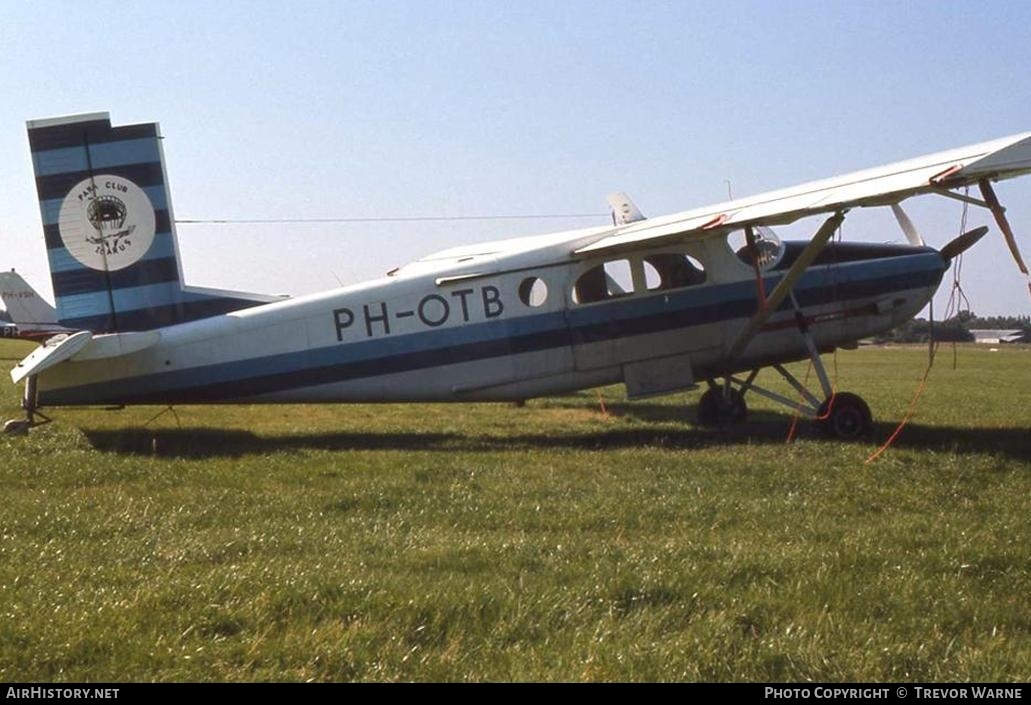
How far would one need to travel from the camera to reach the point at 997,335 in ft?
326

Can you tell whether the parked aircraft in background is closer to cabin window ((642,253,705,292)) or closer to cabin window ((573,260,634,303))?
cabin window ((573,260,634,303))

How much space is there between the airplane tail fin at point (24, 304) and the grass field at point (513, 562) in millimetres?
2596

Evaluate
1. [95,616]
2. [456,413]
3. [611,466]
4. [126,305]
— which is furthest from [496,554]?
[456,413]

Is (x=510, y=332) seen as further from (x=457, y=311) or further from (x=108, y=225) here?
(x=108, y=225)

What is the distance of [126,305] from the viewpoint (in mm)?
12031

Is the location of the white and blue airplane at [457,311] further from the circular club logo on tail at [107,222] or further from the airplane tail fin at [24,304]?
the airplane tail fin at [24,304]

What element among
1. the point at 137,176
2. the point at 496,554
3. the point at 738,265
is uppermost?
the point at 137,176

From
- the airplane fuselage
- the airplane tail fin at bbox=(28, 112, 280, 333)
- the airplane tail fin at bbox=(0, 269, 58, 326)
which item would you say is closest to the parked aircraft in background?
the airplane tail fin at bbox=(0, 269, 58, 326)

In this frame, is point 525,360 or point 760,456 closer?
point 760,456

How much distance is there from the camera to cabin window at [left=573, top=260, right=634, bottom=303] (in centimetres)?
1256

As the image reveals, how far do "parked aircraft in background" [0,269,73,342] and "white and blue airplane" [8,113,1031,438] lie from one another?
82 centimetres

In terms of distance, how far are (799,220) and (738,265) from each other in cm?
147

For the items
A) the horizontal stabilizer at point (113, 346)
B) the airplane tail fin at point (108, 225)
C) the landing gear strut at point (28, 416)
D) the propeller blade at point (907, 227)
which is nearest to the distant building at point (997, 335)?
the propeller blade at point (907, 227)

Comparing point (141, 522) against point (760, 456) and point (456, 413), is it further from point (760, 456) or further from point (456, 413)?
point (456, 413)
